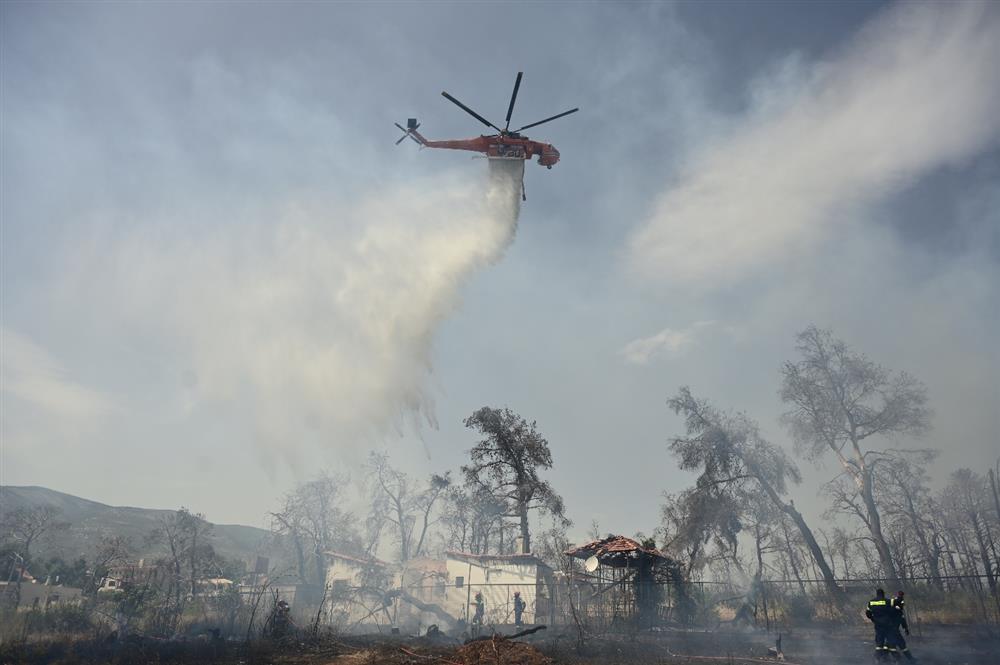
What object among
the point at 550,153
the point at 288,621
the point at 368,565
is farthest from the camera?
the point at 368,565

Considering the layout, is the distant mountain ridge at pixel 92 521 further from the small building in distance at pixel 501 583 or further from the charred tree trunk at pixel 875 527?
the charred tree trunk at pixel 875 527

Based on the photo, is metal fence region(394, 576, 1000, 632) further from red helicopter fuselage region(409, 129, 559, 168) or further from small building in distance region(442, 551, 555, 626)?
red helicopter fuselage region(409, 129, 559, 168)

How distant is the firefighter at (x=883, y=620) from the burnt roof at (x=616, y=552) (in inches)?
462

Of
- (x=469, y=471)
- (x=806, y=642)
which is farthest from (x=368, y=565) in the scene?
(x=806, y=642)

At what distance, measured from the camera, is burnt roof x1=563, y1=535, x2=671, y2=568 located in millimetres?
26094

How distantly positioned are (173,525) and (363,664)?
42546 millimetres

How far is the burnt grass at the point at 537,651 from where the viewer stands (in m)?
14.6

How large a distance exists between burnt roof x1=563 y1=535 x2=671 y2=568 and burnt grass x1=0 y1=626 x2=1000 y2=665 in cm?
500

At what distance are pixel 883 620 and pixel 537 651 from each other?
32.3 ft

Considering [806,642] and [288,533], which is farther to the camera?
[288,533]

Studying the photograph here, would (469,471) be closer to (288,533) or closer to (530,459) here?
(530,459)

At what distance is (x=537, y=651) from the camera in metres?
14.4

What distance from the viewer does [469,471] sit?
4350 cm

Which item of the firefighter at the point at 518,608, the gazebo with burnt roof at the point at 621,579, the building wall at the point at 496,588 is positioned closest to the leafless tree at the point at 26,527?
the building wall at the point at 496,588
